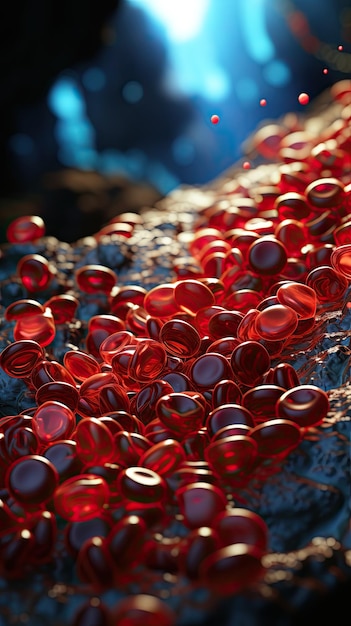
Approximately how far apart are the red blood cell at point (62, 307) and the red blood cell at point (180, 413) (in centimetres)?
28

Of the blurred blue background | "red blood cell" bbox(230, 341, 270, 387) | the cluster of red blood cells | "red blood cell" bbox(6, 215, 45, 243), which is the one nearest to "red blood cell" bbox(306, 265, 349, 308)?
the cluster of red blood cells

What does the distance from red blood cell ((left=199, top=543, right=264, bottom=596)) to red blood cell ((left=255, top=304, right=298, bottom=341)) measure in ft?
0.91

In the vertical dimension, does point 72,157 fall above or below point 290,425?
above

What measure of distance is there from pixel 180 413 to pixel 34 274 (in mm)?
386

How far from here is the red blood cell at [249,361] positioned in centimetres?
70

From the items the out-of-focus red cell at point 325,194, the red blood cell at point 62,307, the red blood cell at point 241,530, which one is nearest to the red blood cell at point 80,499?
the red blood cell at point 241,530

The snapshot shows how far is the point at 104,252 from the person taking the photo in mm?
1022

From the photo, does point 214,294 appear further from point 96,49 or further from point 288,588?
point 96,49

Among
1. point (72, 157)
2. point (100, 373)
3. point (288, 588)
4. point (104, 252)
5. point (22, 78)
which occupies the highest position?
point (22, 78)

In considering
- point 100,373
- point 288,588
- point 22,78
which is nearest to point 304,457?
point 288,588

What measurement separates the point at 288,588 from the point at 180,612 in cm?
8

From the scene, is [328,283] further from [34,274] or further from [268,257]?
[34,274]

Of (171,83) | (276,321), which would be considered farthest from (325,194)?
(171,83)

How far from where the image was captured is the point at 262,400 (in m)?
0.65
